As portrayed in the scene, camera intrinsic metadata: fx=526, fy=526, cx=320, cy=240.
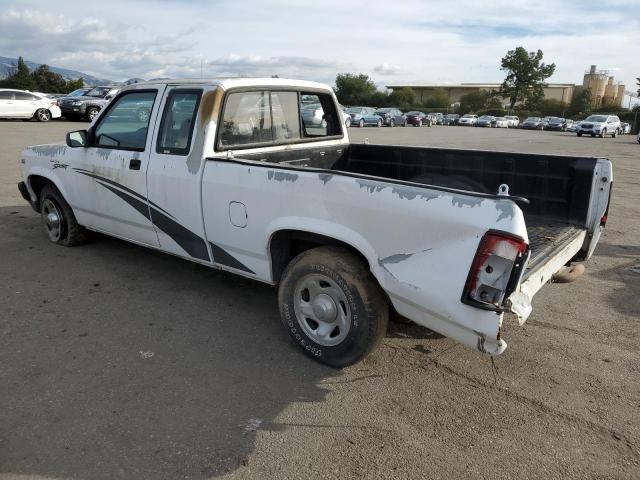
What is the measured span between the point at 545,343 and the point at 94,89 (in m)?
29.2

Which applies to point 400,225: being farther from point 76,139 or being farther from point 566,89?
point 566,89

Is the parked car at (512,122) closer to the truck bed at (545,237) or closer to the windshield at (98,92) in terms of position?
the windshield at (98,92)

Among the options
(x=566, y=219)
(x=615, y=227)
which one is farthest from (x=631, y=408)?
(x=615, y=227)

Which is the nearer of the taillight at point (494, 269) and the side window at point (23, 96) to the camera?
the taillight at point (494, 269)

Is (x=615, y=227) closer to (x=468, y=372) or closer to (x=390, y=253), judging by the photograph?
(x=468, y=372)

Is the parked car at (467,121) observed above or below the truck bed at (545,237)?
below

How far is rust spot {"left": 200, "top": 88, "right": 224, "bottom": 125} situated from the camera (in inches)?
163

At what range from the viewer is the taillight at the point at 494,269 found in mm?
2646

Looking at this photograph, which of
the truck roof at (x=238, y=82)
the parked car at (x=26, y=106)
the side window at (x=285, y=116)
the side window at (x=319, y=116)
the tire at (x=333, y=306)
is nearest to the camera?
the tire at (x=333, y=306)

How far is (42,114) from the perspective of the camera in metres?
24.9

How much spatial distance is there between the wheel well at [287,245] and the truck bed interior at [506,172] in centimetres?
110

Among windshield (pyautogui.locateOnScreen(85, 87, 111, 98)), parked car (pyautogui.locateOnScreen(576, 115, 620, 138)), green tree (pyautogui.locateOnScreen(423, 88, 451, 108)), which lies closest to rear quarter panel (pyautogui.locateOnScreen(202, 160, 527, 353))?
windshield (pyautogui.locateOnScreen(85, 87, 111, 98))

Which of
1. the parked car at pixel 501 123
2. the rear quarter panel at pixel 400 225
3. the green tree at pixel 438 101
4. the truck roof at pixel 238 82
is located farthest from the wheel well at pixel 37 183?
the green tree at pixel 438 101

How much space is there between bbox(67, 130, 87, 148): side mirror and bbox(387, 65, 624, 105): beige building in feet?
Result: 334
